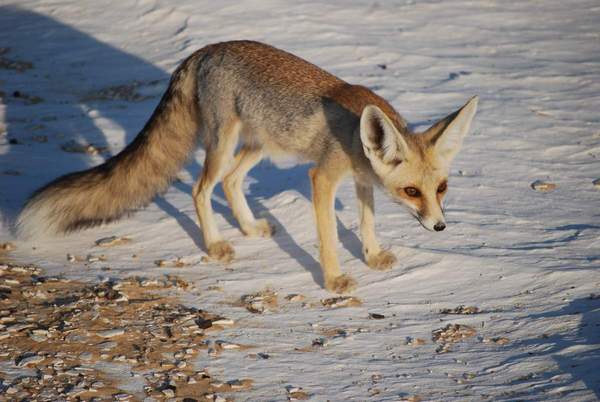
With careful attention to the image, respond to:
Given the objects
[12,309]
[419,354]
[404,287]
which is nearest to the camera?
[419,354]

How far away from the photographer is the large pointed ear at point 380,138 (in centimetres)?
500

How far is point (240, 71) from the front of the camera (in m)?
6.07

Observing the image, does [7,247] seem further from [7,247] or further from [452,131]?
[452,131]

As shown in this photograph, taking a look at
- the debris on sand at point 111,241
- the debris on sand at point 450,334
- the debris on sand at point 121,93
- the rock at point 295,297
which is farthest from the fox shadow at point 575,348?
the debris on sand at point 121,93

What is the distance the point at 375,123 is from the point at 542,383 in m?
1.92

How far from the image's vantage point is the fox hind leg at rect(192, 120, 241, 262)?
601 cm

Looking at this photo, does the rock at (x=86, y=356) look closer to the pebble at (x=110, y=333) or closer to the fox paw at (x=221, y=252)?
the pebble at (x=110, y=333)

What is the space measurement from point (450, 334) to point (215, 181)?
2.27 m

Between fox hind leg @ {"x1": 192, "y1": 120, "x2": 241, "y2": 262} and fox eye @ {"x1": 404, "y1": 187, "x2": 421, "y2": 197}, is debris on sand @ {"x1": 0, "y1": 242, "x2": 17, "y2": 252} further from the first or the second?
fox eye @ {"x1": 404, "y1": 187, "x2": 421, "y2": 197}

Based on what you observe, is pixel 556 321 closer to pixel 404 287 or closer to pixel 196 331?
pixel 404 287

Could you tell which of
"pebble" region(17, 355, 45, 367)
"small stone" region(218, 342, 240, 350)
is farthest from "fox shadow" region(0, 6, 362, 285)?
A: "pebble" region(17, 355, 45, 367)

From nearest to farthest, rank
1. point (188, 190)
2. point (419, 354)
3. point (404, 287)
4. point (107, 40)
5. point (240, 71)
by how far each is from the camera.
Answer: point (419, 354) → point (404, 287) → point (240, 71) → point (188, 190) → point (107, 40)

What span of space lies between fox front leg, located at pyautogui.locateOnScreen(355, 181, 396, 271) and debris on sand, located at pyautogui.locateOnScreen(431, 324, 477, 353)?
3.17ft

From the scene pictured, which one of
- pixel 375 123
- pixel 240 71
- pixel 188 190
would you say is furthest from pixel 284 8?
pixel 375 123
